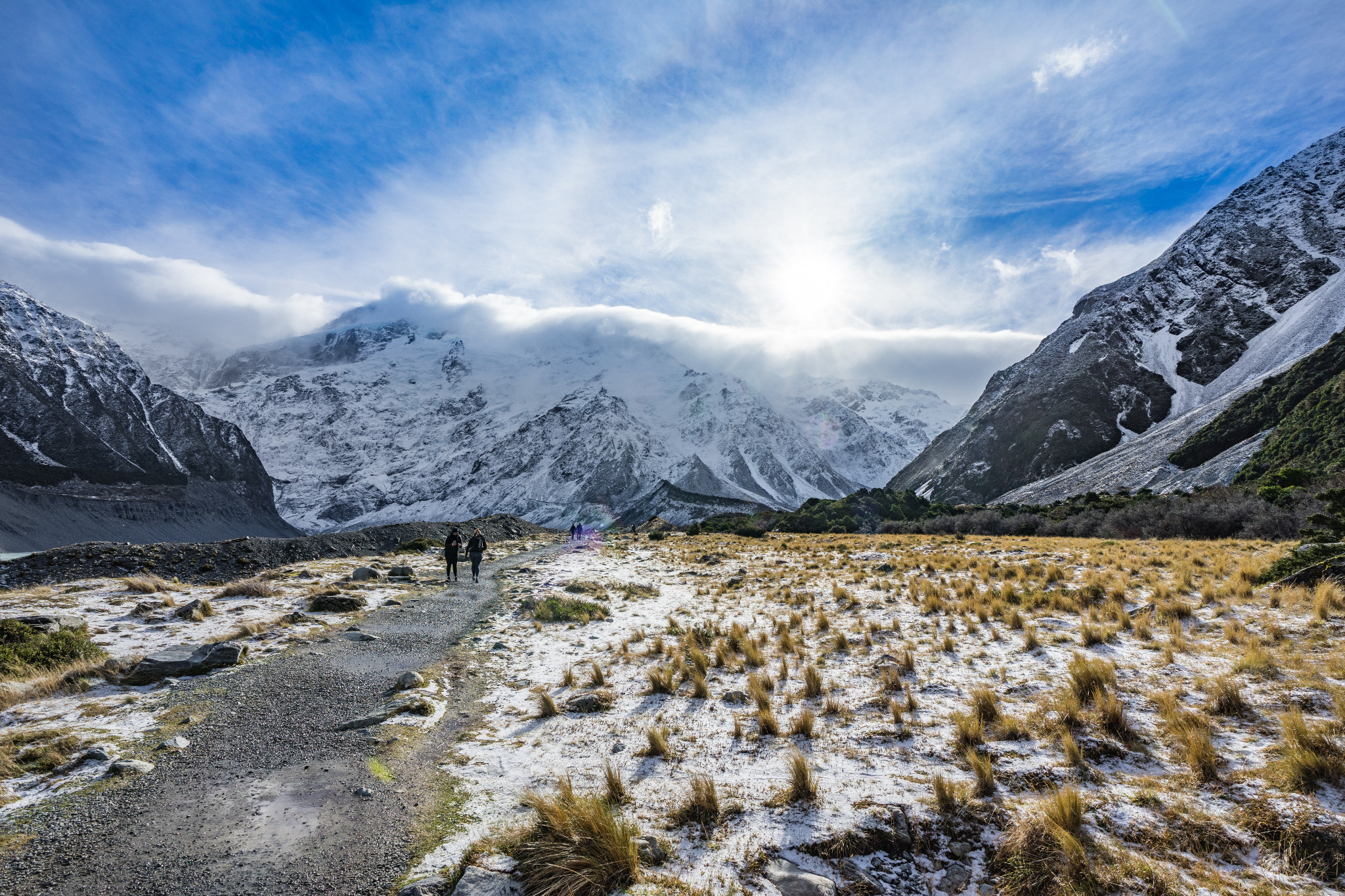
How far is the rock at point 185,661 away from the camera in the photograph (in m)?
8.48

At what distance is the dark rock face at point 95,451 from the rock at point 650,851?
153564 mm

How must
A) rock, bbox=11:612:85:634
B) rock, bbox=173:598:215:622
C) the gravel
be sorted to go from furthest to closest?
the gravel
rock, bbox=173:598:215:622
rock, bbox=11:612:85:634

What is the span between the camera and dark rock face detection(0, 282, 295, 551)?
119625 millimetres

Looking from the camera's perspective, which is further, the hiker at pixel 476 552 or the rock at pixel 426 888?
the hiker at pixel 476 552

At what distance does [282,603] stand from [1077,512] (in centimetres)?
4646

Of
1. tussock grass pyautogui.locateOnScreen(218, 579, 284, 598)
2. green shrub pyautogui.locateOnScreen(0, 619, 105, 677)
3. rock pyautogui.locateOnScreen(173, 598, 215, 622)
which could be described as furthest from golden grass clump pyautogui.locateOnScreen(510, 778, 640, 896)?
tussock grass pyautogui.locateOnScreen(218, 579, 284, 598)

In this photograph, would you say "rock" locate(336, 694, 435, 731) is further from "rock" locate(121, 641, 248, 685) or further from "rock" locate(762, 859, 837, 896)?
"rock" locate(762, 859, 837, 896)

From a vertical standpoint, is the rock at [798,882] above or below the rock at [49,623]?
below

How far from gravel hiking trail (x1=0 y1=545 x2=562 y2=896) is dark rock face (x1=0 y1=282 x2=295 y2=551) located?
484 ft

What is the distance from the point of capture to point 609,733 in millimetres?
7180

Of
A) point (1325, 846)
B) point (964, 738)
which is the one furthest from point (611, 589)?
point (1325, 846)

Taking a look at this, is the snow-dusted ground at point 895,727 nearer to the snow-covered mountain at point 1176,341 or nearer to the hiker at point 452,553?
the hiker at point 452,553

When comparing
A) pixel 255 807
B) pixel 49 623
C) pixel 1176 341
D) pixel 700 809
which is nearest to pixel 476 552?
pixel 49 623

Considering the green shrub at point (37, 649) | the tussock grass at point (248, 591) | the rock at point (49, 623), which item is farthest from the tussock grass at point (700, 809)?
the tussock grass at point (248, 591)
